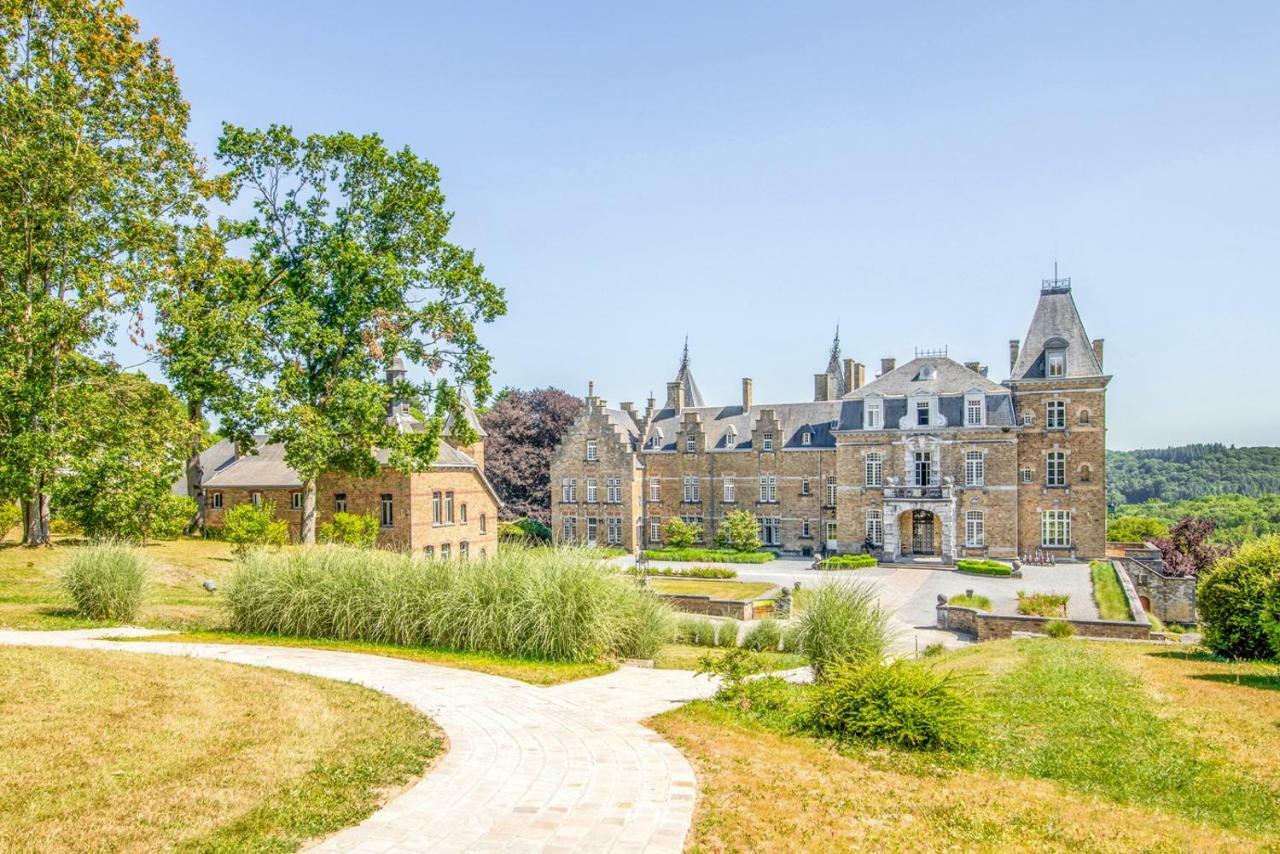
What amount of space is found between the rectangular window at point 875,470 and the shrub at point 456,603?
94.9 feet

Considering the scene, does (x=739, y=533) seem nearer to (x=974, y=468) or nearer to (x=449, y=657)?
(x=974, y=468)

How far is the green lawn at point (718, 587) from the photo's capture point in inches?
1105

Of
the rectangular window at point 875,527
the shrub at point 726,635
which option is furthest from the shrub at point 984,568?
the shrub at point 726,635

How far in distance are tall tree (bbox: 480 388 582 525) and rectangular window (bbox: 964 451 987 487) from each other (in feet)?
73.7

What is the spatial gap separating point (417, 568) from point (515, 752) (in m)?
6.90

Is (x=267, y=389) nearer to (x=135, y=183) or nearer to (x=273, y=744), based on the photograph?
(x=135, y=183)

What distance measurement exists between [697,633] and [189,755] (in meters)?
11.6

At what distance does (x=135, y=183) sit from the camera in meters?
24.0

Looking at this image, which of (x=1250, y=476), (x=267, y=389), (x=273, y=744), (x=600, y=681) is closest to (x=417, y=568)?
(x=600, y=681)

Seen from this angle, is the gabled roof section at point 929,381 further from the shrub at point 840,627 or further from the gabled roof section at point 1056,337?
the shrub at point 840,627

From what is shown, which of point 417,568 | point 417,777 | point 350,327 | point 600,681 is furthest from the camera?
point 350,327

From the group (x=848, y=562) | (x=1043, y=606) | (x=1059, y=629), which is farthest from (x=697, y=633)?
(x=848, y=562)

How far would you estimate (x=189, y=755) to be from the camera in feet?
22.0

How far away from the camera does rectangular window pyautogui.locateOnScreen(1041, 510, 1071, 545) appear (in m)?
37.7
